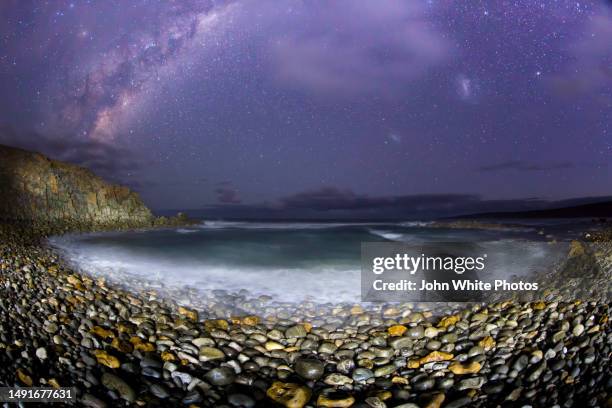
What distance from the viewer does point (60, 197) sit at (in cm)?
2684

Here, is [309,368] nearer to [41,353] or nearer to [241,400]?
[241,400]

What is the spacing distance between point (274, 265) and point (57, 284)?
7083 mm

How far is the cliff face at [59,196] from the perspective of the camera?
22.7 m

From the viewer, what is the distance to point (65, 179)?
1151 inches

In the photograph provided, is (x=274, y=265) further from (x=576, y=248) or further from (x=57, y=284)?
(x=576, y=248)

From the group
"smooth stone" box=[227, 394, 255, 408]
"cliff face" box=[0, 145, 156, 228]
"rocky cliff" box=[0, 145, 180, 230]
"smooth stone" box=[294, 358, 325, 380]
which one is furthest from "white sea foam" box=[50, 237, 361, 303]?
"cliff face" box=[0, 145, 156, 228]

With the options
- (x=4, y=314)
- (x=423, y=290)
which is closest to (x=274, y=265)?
(x=423, y=290)

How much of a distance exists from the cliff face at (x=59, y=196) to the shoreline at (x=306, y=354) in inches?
791

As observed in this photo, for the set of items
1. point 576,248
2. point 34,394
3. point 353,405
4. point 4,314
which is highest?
point 576,248

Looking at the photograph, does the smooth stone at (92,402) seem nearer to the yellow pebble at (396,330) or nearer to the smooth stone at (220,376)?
the smooth stone at (220,376)

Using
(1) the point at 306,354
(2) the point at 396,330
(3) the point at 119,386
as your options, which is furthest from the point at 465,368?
(3) the point at 119,386

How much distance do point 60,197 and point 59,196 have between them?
0.35 ft

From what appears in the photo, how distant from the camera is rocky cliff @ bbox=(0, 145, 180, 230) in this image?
22.6m

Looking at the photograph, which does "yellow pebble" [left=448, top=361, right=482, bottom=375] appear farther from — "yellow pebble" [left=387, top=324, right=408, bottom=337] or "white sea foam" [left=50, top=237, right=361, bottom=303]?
"white sea foam" [left=50, top=237, right=361, bottom=303]
